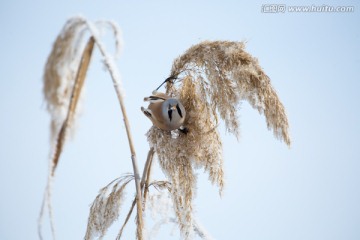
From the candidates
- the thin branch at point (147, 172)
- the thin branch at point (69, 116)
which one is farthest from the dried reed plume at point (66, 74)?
the thin branch at point (147, 172)

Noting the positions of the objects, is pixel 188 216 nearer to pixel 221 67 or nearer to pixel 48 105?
pixel 221 67

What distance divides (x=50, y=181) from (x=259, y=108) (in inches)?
35.5

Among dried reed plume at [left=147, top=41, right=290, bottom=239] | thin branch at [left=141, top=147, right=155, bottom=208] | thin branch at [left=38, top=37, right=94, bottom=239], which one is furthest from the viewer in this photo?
thin branch at [left=141, top=147, right=155, bottom=208]

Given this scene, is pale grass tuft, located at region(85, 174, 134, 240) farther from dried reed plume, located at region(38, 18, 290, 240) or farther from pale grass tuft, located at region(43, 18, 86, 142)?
pale grass tuft, located at region(43, 18, 86, 142)

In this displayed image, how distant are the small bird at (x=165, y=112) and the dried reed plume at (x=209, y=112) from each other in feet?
0.16

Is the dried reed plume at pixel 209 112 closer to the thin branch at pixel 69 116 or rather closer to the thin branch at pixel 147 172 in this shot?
the thin branch at pixel 147 172

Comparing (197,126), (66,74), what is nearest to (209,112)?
(197,126)

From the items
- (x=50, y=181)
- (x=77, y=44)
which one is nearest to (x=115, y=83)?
(x=77, y=44)

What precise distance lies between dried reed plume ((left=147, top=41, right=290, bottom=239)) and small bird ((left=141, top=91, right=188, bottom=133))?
5cm

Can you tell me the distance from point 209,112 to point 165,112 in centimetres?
21

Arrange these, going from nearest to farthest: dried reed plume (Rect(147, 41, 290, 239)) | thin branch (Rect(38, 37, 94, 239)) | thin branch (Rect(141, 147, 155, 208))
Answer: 1. thin branch (Rect(38, 37, 94, 239))
2. dried reed plume (Rect(147, 41, 290, 239))
3. thin branch (Rect(141, 147, 155, 208))

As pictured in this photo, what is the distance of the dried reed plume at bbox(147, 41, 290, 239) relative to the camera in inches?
64.3

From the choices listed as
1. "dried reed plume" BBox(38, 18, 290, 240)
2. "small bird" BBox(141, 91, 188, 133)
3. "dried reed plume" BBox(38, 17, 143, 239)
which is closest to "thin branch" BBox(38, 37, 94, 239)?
"dried reed plume" BBox(38, 17, 143, 239)

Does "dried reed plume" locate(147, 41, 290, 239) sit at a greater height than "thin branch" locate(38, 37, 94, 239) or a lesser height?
greater
